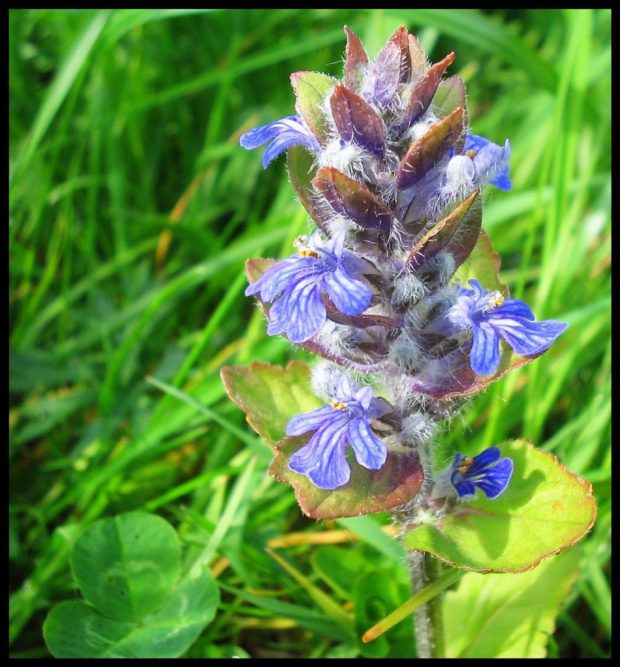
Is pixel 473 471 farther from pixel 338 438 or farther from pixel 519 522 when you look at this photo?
pixel 338 438

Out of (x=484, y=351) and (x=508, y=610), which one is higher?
(x=484, y=351)

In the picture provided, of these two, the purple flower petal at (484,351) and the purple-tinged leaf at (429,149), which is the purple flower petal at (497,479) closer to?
the purple flower petal at (484,351)

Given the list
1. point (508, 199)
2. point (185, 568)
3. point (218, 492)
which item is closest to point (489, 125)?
point (508, 199)

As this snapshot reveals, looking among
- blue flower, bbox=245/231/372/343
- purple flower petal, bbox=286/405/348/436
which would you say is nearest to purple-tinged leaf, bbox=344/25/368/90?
blue flower, bbox=245/231/372/343

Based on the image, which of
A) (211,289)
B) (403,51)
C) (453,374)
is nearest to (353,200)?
(403,51)

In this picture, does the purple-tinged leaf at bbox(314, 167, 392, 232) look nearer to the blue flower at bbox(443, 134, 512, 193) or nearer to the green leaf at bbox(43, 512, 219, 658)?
the blue flower at bbox(443, 134, 512, 193)

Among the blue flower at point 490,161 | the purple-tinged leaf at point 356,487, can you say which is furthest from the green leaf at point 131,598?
the blue flower at point 490,161

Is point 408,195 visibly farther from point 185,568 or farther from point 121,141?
point 121,141
